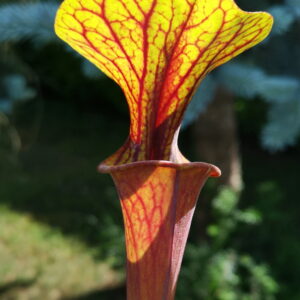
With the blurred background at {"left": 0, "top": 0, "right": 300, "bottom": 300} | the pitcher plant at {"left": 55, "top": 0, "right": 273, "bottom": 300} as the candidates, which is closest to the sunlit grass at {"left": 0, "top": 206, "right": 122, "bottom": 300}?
the blurred background at {"left": 0, "top": 0, "right": 300, "bottom": 300}

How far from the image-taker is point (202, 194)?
2939mm

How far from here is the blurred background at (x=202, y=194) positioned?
1.91 metres

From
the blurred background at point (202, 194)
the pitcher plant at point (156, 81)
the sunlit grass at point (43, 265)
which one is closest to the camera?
the pitcher plant at point (156, 81)

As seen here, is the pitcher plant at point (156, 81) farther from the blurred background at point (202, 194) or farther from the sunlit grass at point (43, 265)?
the sunlit grass at point (43, 265)

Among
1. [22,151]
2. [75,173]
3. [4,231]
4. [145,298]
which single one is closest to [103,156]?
[75,173]

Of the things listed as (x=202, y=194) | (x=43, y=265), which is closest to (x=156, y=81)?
(x=202, y=194)

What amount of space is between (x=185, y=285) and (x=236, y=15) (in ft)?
7.03

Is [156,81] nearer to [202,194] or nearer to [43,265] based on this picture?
[202,194]

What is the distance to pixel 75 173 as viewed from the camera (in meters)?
4.64

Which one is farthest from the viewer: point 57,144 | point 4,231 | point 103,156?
point 57,144

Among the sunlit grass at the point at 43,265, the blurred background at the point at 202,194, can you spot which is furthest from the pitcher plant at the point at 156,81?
the sunlit grass at the point at 43,265

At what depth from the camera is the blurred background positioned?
75.2 inches

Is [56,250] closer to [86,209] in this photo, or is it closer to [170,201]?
[86,209]

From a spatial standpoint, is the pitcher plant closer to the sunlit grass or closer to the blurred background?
the blurred background
